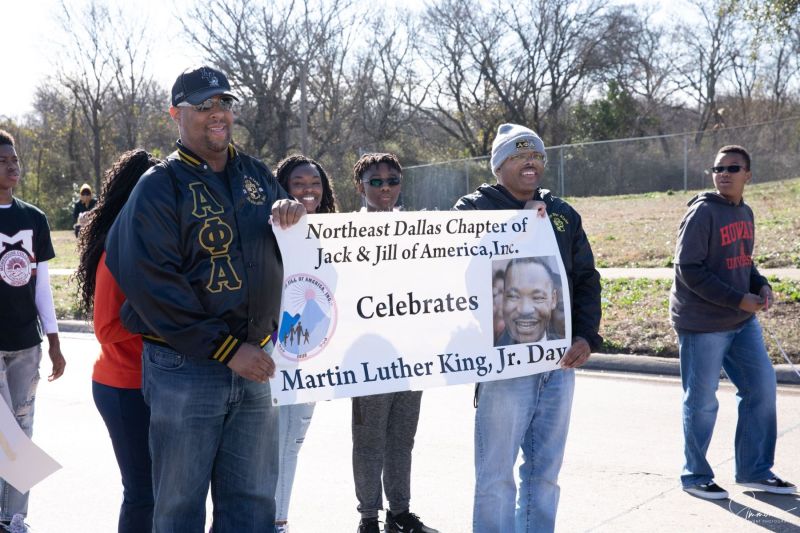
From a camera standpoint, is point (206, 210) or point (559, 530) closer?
point (206, 210)

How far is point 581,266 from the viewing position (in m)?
Result: 4.15

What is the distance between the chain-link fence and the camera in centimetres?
2744

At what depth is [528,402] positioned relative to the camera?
3.94 m

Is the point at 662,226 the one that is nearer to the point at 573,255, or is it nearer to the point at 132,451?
the point at 573,255

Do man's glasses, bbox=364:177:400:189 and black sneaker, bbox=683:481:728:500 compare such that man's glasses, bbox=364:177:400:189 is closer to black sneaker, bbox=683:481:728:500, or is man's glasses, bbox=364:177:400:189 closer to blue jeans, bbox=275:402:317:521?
blue jeans, bbox=275:402:317:521

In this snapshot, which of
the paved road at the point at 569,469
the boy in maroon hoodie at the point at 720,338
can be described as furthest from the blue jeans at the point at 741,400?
the paved road at the point at 569,469

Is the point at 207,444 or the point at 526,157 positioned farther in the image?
the point at 526,157

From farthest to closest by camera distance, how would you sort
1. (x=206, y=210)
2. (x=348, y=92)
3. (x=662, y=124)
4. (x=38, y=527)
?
(x=662, y=124), (x=348, y=92), (x=38, y=527), (x=206, y=210)

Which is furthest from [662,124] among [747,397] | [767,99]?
[747,397]

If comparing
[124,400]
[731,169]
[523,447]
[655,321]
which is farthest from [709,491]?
[655,321]

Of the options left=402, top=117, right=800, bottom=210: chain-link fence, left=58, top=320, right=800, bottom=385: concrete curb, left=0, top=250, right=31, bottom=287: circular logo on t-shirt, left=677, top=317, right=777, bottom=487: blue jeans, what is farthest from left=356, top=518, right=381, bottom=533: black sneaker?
left=402, top=117, right=800, bottom=210: chain-link fence

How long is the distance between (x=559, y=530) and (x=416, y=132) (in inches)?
1718

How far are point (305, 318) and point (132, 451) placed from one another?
0.88 metres

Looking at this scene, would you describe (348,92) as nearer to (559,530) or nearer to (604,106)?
(604,106)
